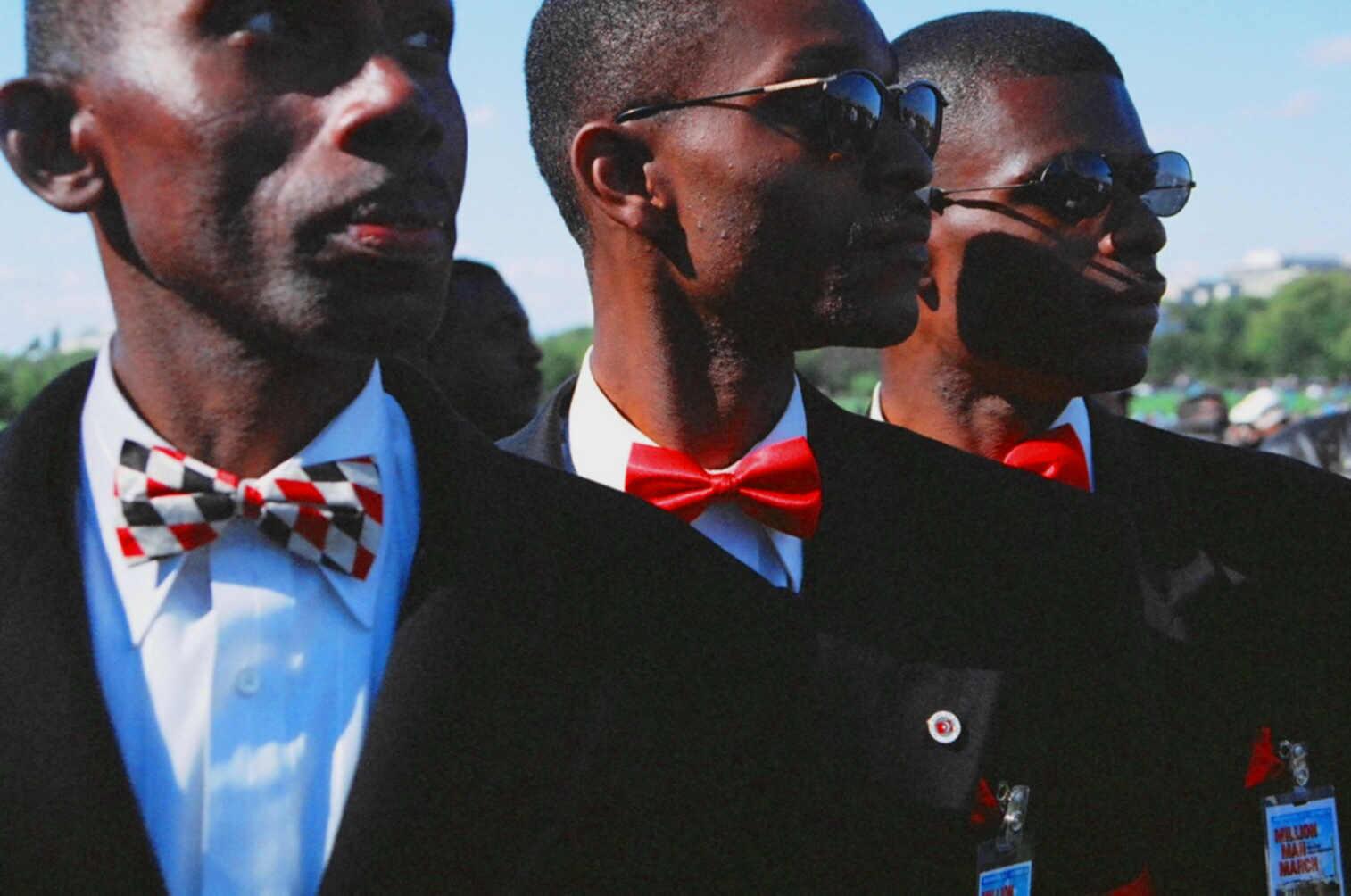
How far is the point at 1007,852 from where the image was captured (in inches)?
119

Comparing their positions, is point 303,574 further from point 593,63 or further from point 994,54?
point 994,54

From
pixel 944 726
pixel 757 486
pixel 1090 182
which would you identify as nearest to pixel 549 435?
pixel 757 486

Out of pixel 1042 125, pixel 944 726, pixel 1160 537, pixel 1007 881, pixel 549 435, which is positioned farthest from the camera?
pixel 1042 125

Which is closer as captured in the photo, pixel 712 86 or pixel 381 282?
pixel 381 282

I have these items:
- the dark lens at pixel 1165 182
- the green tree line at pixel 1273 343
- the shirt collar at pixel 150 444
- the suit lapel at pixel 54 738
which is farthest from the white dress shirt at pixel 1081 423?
the green tree line at pixel 1273 343

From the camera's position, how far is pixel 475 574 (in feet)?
7.62

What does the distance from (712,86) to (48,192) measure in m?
1.28

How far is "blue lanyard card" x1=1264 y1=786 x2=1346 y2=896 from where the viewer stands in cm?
355

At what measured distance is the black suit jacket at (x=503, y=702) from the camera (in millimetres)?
2047

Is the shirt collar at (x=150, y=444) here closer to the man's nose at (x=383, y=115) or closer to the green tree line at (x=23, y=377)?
the man's nose at (x=383, y=115)

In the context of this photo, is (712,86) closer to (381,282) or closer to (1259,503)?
(381,282)

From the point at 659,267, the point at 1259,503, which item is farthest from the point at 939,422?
the point at 659,267

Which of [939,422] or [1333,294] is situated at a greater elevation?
[1333,294]

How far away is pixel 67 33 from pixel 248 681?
3.26ft
